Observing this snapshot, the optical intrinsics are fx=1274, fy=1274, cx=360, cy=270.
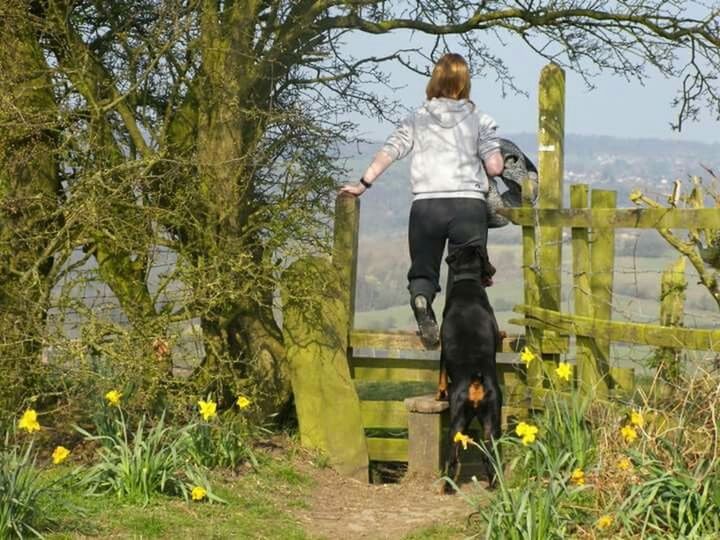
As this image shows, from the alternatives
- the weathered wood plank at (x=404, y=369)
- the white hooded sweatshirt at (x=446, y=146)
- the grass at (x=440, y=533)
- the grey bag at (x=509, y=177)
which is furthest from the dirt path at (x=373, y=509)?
the white hooded sweatshirt at (x=446, y=146)

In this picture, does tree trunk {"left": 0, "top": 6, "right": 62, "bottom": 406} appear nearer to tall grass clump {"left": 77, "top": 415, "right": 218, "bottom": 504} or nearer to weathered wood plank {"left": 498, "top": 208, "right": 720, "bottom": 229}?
tall grass clump {"left": 77, "top": 415, "right": 218, "bottom": 504}

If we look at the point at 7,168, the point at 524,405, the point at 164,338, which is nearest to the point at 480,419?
the point at 524,405

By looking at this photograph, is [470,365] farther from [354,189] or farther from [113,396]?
[113,396]

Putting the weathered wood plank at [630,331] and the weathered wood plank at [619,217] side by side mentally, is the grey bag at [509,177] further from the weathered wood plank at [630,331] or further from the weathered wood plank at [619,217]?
the weathered wood plank at [630,331]

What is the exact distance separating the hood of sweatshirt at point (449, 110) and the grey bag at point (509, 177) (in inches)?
12.5

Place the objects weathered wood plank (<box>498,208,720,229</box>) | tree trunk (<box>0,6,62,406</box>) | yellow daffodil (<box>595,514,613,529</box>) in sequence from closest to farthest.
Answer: yellow daffodil (<box>595,514,613,529</box>) → weathered wood plank (<box>498,208,720,229</box>) → tree trunk (<box>0,6,62,406</box>)

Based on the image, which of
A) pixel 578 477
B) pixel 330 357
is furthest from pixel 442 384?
pixel 578 477

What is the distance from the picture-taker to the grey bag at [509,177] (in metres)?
8.32

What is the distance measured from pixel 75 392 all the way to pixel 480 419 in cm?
253

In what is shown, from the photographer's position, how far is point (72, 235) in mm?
7688

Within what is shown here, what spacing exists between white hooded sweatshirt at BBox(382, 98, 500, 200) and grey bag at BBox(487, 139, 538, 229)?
142 millimetres

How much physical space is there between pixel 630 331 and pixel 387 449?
2.24 m

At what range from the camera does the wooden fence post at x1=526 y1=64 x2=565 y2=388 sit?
8.37 meters

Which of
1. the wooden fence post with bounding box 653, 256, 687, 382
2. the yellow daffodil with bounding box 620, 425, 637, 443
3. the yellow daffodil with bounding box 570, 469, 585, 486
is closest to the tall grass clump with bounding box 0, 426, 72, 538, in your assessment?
the yellow daffodil with bounding box 570, 469, 585, 486
